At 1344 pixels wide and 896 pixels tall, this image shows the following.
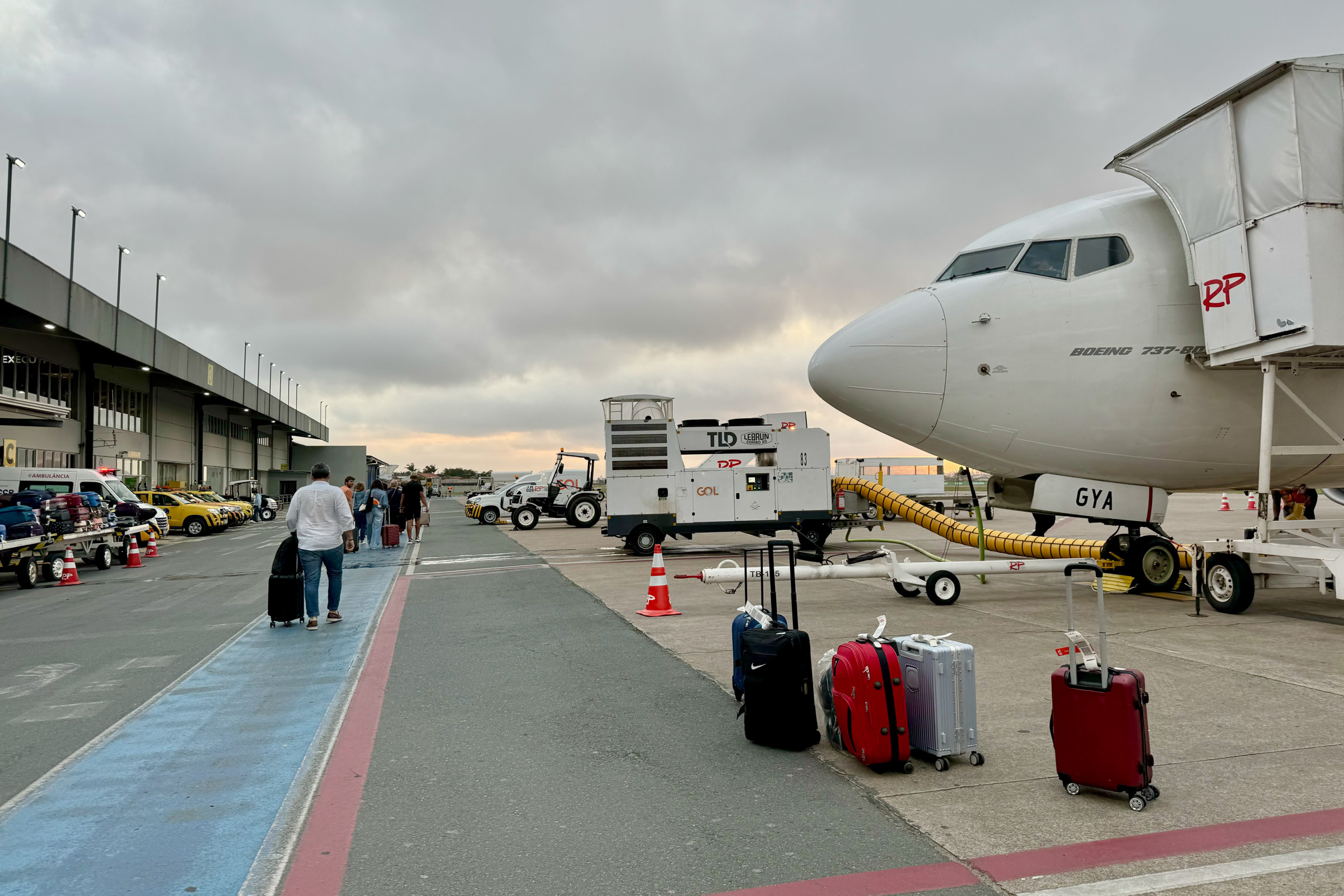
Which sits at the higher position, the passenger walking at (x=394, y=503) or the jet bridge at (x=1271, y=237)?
the jet bridge at (x=1271, y=237)

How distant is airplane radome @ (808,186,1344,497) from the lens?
8.50m

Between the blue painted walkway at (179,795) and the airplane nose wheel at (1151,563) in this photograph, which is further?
the airplane nose wheel at (1151,563)

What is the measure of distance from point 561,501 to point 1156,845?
27569 millimetres

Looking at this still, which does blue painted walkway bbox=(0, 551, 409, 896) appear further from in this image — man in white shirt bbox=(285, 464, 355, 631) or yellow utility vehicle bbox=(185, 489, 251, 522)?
yellow utility vehicle bbox=(185, 489, 251, 522)

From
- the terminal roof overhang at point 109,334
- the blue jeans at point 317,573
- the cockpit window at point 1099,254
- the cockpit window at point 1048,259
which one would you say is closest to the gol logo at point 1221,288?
the cockpit window at point 1099,254

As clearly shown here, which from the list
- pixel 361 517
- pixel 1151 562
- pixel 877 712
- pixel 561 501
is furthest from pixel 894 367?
pixel 561 501

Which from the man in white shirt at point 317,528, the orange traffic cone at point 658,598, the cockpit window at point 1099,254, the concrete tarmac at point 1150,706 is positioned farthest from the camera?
Answer: the orange traffic cone at point 658,598

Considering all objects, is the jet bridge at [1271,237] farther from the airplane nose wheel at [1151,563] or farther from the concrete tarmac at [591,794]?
the concrete tarmac at [591,794]

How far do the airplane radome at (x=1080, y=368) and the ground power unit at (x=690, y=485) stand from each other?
830cm

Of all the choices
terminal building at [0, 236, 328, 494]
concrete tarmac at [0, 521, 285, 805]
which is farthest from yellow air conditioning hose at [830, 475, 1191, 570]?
terminal building at [0, 236, 328, 494]

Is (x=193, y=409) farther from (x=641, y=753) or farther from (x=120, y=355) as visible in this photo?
(x=641, y=753)

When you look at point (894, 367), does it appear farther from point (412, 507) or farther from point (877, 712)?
point (412, 507)

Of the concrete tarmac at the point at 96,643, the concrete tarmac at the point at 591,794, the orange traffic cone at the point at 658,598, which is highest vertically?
the orange traffic cone at the point at 658,598

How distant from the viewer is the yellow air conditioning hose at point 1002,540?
1126 cm
